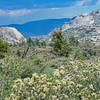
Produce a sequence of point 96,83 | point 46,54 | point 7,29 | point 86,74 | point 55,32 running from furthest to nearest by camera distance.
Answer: point 7,29 < point 55,32 < point 46,54 < point 86,74 < point 96,83

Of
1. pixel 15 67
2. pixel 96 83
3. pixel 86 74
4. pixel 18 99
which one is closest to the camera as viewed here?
pixel 18 99

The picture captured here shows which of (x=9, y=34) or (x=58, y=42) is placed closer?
(x=58, y=42)

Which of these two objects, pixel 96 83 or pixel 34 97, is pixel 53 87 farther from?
pixel 96 83

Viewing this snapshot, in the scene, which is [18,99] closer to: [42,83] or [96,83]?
→ [42,83]

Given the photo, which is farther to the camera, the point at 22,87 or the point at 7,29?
the point at 7,29

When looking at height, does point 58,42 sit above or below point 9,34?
above

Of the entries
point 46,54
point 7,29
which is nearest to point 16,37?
point 7,29

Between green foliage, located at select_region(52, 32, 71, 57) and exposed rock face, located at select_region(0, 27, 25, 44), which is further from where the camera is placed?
exposed rock face, located at select_region(0, 27, 25, 44)

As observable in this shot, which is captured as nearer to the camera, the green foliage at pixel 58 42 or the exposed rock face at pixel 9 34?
the green foliage at pixel 58 42

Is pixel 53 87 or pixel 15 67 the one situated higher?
pixel 53 87

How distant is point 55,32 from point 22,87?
32308 mm

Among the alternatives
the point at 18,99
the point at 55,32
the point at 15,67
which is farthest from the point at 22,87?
the point at 55,32

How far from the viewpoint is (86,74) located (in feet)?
15.4

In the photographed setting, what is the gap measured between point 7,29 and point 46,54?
177 metres
